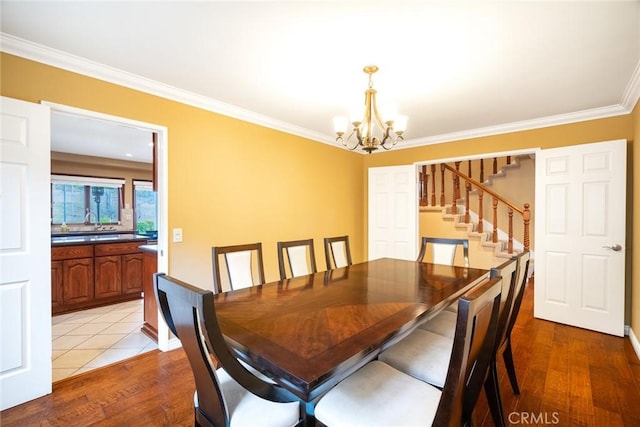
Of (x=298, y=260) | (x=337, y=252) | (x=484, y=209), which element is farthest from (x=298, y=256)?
(x=484, y=209)

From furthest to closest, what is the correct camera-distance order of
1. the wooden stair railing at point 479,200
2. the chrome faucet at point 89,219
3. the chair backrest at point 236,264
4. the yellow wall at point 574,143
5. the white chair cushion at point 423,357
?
the chrome faucet at point 89,219 < the wooden stair railing at point 479,200 < the yellow wall at point 574,143 < the chair backrest at point 236,264 < the white chair cushion at point 423,357

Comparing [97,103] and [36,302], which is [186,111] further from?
[36,302]

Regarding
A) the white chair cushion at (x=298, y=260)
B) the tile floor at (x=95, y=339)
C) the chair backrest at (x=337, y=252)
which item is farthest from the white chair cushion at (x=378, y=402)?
the tile floor at (x=95, y=339)

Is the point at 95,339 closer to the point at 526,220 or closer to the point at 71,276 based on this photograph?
the point at 71,276

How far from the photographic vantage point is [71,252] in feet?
11.8

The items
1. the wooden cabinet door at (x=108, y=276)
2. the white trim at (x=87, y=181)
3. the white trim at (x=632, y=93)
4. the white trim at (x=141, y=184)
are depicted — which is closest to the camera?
the white trim at (x=632, y=93)

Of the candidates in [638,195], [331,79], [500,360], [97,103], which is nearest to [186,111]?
[97,103]

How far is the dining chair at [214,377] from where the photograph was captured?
917 millimetres

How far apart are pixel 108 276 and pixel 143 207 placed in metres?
2.65

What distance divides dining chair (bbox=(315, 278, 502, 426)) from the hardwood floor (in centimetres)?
84

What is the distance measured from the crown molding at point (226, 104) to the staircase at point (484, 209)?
160cm

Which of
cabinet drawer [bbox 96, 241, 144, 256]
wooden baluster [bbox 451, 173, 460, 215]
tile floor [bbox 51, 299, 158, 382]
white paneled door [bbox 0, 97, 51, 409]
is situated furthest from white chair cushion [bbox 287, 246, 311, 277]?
wooden baluster [bbox 451, 173, 460, 215]

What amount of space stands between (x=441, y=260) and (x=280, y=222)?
191cm

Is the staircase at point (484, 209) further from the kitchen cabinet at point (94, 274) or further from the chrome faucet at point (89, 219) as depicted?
the chrome faucet at point (89, 219)
